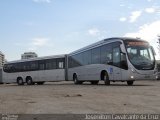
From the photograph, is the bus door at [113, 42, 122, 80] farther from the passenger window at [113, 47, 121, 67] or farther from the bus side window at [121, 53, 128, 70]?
the bus side window at [121, 53, 128, 70]

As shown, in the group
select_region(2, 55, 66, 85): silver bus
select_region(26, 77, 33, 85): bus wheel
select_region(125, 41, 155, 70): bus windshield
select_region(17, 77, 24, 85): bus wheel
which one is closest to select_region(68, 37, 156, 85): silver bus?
select_region(125, 41, 155, 70): bus windshield

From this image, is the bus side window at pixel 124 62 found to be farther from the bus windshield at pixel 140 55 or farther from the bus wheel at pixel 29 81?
the bus wheel at pixel 29 81

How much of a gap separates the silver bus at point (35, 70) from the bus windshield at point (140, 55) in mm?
13556

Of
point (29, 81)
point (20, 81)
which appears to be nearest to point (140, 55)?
point (29, 81)

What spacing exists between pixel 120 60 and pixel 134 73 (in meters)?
1.42

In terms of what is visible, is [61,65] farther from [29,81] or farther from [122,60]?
[122,60]

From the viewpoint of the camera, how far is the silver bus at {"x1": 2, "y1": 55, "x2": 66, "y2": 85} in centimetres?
4091

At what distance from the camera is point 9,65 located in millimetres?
47281

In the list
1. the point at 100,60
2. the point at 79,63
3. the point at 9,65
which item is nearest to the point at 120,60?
the point at 100,60

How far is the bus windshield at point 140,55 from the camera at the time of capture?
27.1 metres

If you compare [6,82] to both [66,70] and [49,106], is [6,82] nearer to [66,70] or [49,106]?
[66,70]

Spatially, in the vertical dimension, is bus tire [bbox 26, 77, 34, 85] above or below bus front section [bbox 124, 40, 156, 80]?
below

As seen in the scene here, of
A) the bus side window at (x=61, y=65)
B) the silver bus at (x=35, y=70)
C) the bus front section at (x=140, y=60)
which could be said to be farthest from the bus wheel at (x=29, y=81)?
the bus front section at (x=140, y=60)

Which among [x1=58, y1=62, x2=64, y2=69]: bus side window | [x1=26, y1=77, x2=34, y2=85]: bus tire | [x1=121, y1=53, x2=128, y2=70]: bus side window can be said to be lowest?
[x1=26, y1=77, x2=34, y2=85]: bus tire
